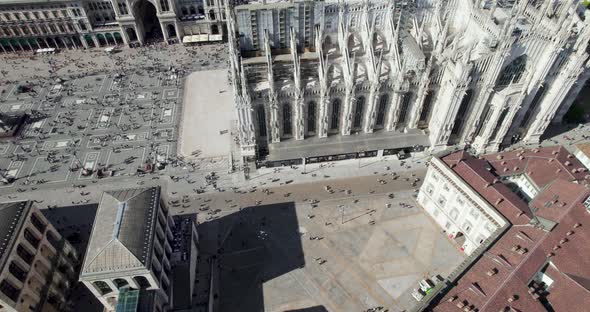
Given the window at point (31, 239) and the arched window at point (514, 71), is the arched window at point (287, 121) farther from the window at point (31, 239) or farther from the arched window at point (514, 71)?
the window at point (31, 239)

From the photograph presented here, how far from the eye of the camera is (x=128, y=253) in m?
51.1

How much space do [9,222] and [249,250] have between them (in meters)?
37.7

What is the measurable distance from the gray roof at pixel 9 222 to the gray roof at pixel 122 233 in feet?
34.6

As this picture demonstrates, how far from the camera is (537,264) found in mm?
55750

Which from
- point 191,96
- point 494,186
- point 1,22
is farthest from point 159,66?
point 494,186

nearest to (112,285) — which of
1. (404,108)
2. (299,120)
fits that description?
(299,120)

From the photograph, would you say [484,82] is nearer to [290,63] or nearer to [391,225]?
[391,225]

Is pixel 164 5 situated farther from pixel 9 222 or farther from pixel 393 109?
pixel 9 222

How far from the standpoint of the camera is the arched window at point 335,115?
81750 millimetres

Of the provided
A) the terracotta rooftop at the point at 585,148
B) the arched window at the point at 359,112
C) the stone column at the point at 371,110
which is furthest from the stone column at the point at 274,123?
the terracotta rooftop at the point at 585,148

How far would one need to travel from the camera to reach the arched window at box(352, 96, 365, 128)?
3221 inches

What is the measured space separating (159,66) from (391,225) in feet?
283

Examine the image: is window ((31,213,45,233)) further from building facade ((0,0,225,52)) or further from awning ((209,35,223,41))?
awning ((209,35,223,41))

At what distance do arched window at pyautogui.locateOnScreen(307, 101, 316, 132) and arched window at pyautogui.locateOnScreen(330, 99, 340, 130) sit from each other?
13.9 ft
